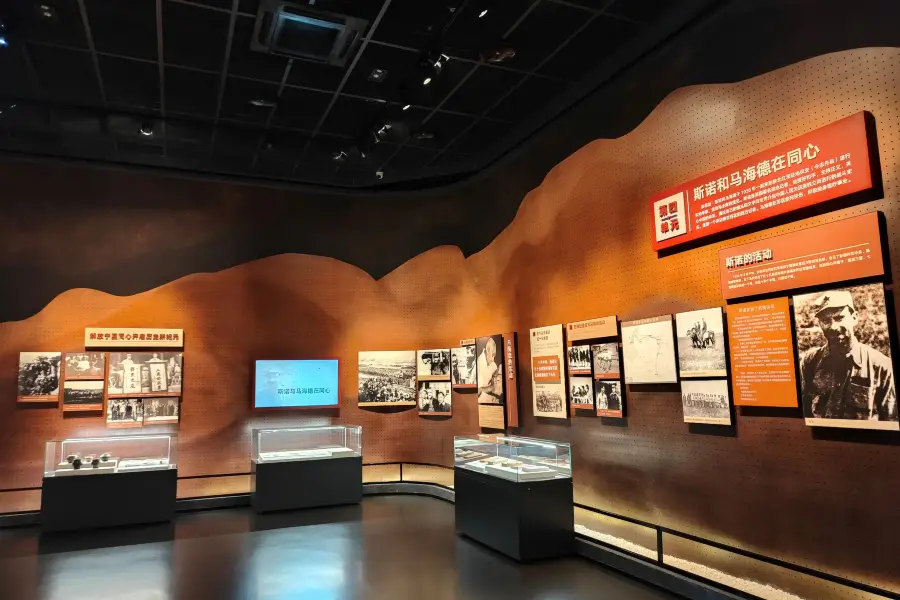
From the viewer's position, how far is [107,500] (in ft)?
21.7

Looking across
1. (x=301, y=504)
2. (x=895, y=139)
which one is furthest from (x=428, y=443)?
(x=895, y=139)

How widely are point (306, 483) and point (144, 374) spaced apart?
261 centimetres

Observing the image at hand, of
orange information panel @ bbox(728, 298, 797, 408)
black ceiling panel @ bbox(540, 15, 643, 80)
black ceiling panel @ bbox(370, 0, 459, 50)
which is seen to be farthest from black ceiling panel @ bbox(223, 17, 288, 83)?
orange information panel @ bbox(728, 298, 797, 408)

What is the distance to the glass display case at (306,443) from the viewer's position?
7.55 m

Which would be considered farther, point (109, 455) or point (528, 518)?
point (109, 455)

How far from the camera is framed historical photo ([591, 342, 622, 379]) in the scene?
5.69 metres

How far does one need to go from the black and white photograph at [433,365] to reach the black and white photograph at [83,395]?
4276 millimetres

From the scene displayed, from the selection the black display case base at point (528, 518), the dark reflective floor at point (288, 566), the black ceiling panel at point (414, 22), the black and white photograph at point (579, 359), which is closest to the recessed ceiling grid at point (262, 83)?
the black ceiling panel at point (414, 22)

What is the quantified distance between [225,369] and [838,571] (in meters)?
7.22

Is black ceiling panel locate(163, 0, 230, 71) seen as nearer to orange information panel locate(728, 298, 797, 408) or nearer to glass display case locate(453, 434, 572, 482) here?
glass display case locate(453, 434, 572, 482)

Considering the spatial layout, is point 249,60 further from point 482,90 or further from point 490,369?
point 490,369

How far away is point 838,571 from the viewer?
145 inches

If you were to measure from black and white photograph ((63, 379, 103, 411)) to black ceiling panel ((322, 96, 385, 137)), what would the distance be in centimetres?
442

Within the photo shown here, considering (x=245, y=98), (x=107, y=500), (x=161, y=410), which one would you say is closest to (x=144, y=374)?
(x=161, y=410)
